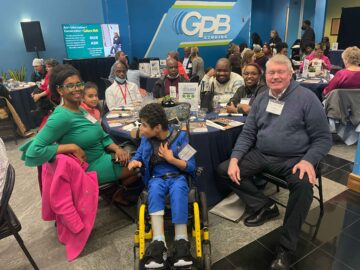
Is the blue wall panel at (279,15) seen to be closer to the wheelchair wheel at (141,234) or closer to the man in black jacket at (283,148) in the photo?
the man in black jacket at (283,148)

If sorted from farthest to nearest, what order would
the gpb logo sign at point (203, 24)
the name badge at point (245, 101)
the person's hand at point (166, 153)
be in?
the gpb logo sign at point (203, 24)
the name badge at point (245, 101)
the person's hand at point (166, 153)

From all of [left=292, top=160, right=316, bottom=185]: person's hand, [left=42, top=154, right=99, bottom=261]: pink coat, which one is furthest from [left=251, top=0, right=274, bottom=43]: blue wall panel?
[left=42, top=154, right=99, bottom=261]: pink coat

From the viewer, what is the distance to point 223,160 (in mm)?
2486

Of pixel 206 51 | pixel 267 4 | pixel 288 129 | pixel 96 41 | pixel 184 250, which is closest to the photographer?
pixel 184 250

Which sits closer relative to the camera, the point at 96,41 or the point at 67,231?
the point at 67,231

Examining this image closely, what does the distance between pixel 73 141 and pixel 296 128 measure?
5.38ft

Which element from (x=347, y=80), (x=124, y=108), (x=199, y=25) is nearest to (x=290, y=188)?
(x=124, y=108)

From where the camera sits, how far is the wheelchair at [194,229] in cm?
163

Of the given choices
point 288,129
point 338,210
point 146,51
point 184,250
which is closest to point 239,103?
point 288,129

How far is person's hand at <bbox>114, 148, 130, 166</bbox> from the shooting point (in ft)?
7.19

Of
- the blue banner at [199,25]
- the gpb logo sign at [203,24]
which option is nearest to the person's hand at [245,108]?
the blue banner at [199,25]

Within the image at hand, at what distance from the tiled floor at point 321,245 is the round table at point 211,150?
1.94ft

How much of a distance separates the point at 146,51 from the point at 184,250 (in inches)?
275

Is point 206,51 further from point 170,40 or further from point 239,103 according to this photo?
point 239,103
